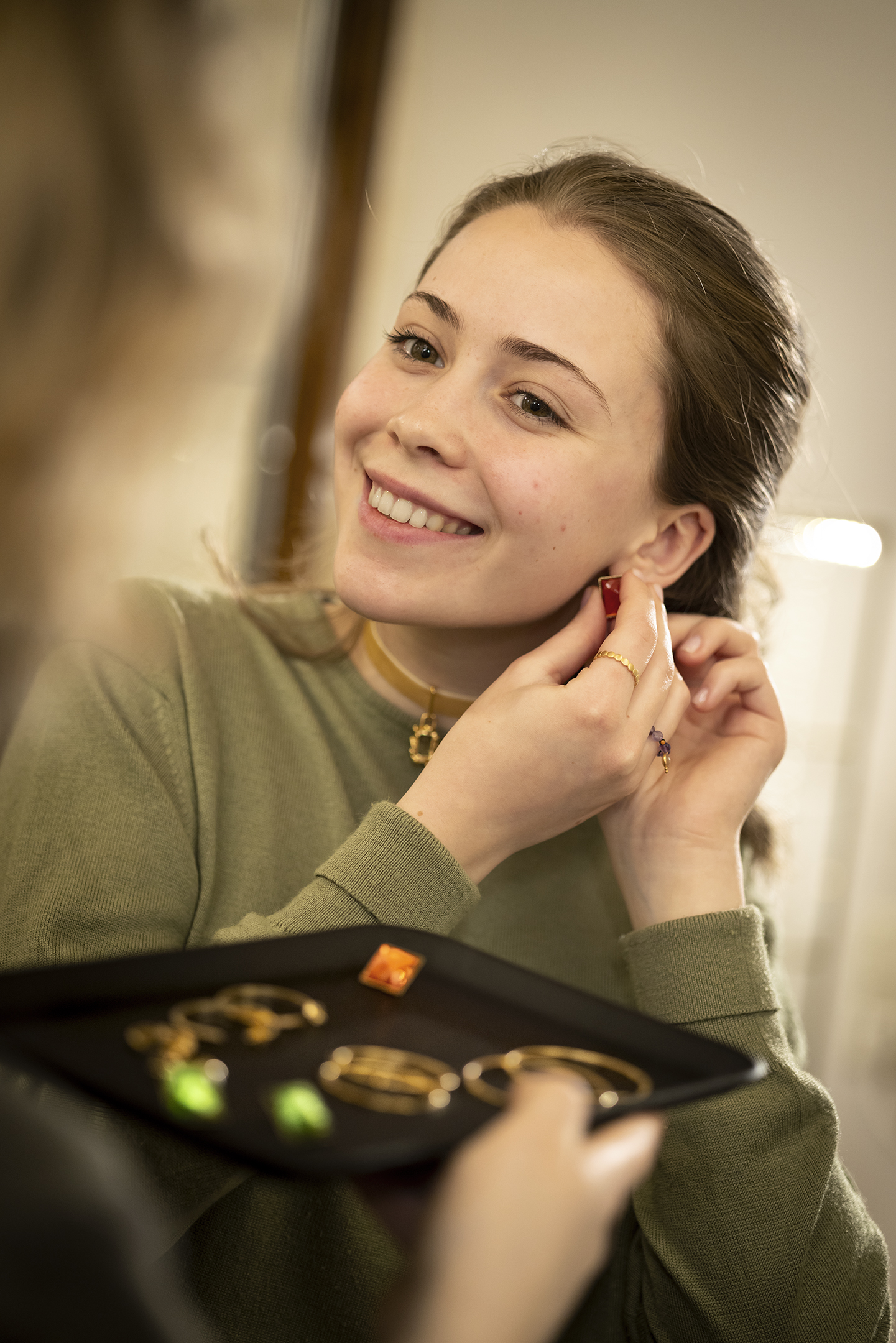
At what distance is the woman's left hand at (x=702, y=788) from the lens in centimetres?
123

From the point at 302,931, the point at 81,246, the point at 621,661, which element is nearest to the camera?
the point at 81,246

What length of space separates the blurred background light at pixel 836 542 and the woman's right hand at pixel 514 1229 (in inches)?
83.5

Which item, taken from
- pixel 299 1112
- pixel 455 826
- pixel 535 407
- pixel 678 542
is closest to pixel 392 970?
pixel 299 1112

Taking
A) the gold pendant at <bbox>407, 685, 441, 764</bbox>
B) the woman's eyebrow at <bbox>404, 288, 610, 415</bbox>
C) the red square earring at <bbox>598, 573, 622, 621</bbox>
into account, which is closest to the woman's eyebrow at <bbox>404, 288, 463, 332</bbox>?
the woman's eyebrow at <bbox>404, 288, 610, 415</bbox>

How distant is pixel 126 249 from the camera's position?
30 cm

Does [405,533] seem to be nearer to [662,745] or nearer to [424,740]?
[424,740]

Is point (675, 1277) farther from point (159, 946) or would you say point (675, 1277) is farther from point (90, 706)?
point (90, 706)

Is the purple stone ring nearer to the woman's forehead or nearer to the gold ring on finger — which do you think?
the gold ring on finger

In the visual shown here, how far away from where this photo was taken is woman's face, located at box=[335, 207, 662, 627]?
1298mm

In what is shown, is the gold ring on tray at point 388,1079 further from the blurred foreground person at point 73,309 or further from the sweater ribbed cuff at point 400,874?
the sweater ribbed cuff at point 400,874

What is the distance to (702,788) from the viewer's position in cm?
130

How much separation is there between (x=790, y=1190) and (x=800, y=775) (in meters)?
1.57

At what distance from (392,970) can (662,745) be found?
0.64m

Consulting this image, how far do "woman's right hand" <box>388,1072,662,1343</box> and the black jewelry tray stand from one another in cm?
3
